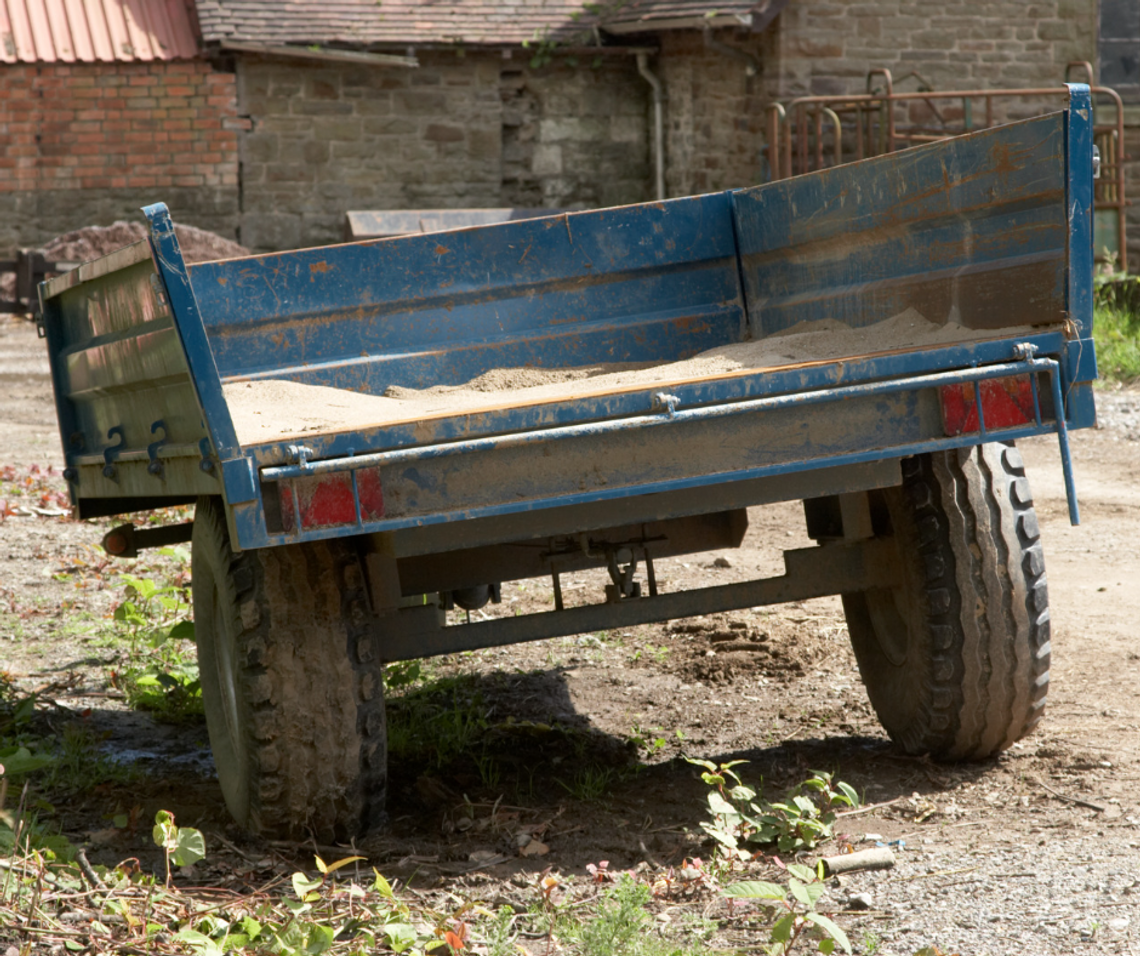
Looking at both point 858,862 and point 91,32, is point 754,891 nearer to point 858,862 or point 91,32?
point 858,862

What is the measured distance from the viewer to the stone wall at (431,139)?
16078mm

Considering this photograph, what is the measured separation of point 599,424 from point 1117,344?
30.4ft

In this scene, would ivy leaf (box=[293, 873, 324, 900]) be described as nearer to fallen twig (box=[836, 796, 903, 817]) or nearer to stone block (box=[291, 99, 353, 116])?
fallen twig (box=[836, 796, 903, 817])

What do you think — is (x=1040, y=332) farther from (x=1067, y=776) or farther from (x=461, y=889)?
(x=461, y=889)

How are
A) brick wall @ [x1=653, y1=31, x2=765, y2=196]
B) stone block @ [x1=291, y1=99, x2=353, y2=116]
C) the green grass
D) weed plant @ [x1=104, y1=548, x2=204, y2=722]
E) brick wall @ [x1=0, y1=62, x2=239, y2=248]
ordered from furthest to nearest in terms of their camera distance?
stone block @ [x1=291, y1=99, x2=353, y2=116]
brick wall @ [x1=0, y1=62, x2=239, y2=248]
brick wall @ [x1=653, y1=31, x2=765, y2=196]
the green grass
weed plant @ [x1=104, y1=548, x2=204, y2=722]

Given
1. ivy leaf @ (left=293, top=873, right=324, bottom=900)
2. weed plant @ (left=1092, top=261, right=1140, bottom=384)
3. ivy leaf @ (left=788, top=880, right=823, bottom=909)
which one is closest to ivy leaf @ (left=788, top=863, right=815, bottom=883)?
ivy leaf @ (left=788, top=880, right=823, bottom=909)

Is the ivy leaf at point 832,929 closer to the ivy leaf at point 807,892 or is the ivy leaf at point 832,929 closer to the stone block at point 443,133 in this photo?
the ivy leaf at point 807,892

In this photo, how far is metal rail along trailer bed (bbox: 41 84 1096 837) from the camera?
9.31 ft

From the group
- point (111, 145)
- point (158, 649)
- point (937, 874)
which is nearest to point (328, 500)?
point (937, 874)

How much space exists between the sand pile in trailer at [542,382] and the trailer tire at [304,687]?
0.33 metres

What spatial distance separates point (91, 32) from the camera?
15.7 meters

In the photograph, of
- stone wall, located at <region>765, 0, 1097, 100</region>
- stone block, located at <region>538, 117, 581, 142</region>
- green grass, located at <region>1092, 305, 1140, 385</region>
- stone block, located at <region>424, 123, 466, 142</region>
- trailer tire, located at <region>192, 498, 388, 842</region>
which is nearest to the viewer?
trailer tire, located at <region>192, 498, 388, 842</region>

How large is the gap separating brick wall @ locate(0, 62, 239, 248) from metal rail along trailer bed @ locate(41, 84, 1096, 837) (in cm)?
1226

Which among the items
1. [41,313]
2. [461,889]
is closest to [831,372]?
[461,889]
